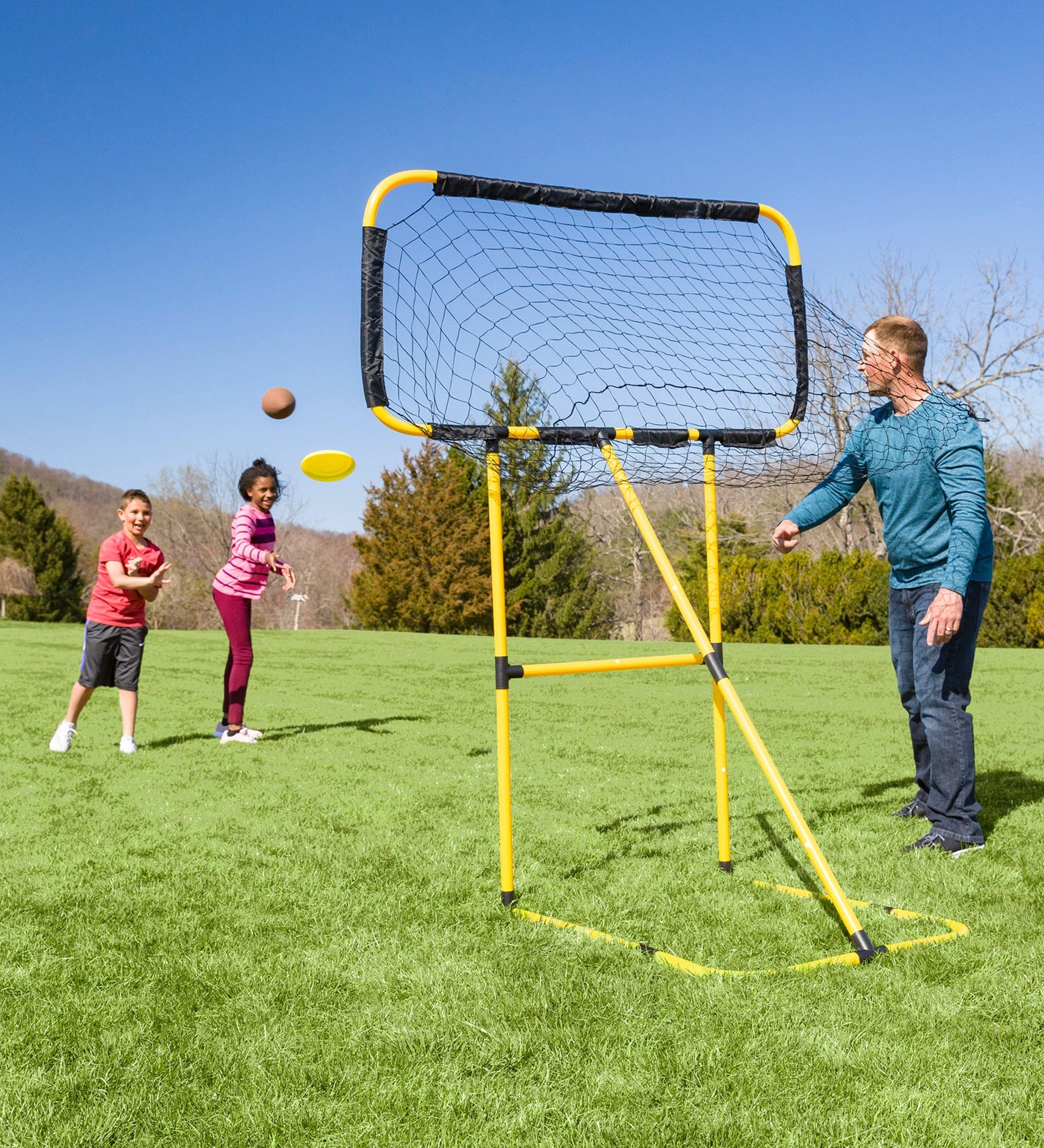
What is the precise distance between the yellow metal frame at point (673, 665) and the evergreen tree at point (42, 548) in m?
46.2

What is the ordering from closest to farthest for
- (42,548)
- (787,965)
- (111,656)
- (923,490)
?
(787,965) < (923,490) < (111,656) < (42,548)

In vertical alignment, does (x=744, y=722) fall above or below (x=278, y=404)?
below

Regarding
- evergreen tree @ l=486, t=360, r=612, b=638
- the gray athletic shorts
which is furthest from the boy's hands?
evergreen tree @ l=486, t=360, r=612, b=638

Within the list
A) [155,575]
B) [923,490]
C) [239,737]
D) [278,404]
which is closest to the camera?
[923,490]

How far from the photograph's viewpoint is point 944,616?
3.68 meters

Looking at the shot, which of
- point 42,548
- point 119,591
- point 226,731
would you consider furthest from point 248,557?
point 42,548

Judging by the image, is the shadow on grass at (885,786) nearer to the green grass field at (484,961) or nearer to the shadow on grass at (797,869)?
the green grass field at (484,961)

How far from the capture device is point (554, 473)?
13.2ft

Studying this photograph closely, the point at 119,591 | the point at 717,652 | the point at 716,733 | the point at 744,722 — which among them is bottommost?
the point at 716,733

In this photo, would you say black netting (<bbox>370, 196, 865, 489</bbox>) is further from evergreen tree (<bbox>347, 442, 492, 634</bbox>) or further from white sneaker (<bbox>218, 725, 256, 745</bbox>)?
evergreen tree (<bbox>347, 442, 492, 634</bbox>)

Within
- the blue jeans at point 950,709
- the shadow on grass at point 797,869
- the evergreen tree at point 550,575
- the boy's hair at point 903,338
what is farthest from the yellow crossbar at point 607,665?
the evergreen tree at point 550,575

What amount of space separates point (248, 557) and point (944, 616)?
5.11 m

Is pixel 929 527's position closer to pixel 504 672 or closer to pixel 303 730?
pixel 504 672

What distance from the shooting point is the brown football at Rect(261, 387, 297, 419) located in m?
10.2
